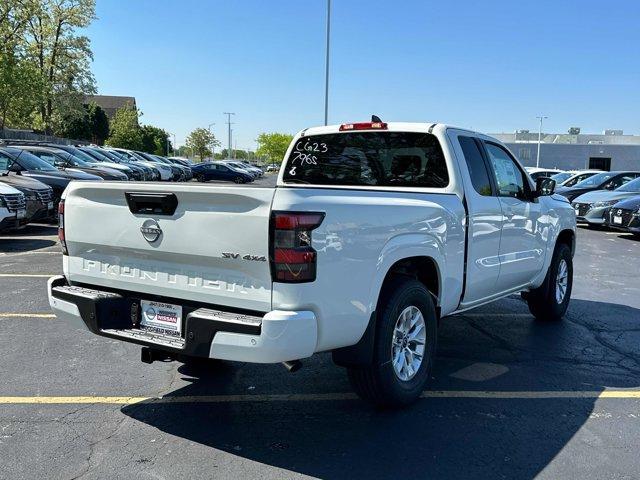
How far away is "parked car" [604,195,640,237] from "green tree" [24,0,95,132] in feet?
144

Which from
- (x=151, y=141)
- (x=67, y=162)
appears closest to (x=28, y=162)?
(x=67, y=162)

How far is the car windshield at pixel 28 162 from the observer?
14.6 meters

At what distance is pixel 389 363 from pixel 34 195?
10684mm

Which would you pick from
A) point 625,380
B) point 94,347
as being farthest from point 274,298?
point 625,380

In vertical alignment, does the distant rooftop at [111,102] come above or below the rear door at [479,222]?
above

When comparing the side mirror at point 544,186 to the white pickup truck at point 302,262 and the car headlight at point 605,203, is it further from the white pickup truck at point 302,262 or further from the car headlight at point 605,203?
the car headlight at point 605,203

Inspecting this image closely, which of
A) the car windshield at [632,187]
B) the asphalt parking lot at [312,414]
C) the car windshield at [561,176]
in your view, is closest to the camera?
the asphalt parking lot at [312,414]

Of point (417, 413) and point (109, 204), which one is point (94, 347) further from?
point (417, 413)

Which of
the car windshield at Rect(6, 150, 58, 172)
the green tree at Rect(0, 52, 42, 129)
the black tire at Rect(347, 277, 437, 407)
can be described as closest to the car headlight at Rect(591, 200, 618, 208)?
the black tire at Rect(347, 277, 437, 407)

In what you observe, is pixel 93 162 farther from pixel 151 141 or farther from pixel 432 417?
pixel 151 141

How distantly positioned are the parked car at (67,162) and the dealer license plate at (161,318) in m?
14.9

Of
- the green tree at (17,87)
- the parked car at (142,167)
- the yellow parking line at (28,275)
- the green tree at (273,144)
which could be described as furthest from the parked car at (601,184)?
the green tree at (273,144)

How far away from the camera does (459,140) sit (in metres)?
5.08

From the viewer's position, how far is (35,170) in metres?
14.7
